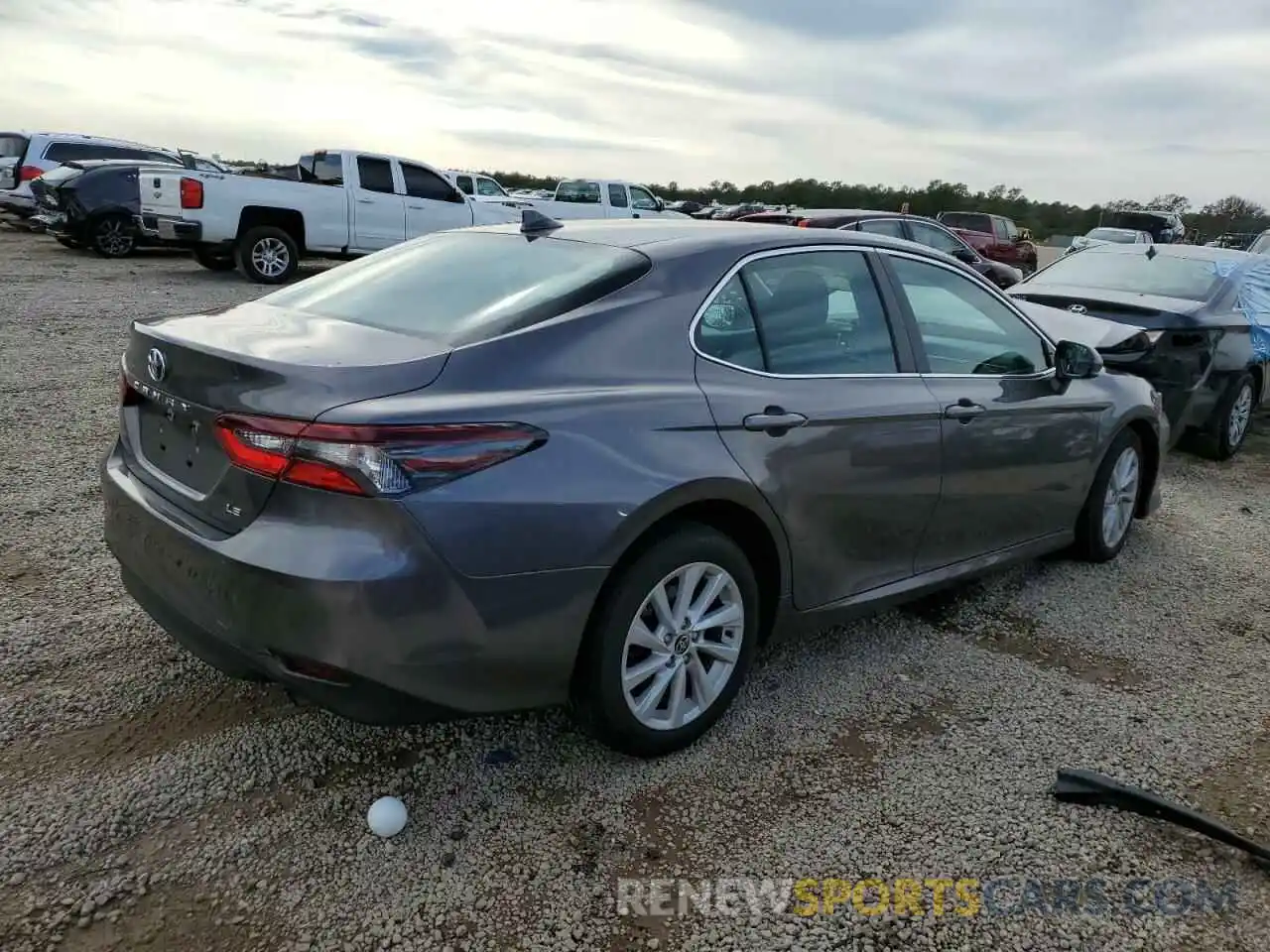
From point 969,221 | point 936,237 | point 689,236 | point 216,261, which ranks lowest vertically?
point 216,261

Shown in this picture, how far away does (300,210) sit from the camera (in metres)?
13.9

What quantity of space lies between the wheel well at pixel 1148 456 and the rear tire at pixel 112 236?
1585 centimetres

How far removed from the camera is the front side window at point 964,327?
3.82m

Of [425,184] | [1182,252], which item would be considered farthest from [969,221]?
[1182,252]

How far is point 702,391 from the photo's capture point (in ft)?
9.66

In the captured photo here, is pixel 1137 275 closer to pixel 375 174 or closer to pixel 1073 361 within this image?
pixel 1073 361

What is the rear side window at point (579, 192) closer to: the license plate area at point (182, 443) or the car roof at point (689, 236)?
the car roof at point (689, 236)

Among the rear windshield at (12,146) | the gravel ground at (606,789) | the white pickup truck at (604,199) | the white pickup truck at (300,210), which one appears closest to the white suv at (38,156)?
the rear windshield at (12,146)

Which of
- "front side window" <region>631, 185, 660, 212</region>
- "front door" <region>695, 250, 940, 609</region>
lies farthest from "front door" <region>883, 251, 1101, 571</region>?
"front side window" <region>631, 185, 660, 212</region>

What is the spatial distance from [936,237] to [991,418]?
1026 centimetres

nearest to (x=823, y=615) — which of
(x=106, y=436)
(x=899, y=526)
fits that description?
(x=899, y=526)

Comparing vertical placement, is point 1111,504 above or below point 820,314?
below

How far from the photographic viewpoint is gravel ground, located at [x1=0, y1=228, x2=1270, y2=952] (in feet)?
7.89

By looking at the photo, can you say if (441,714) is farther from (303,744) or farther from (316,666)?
(303,744)
